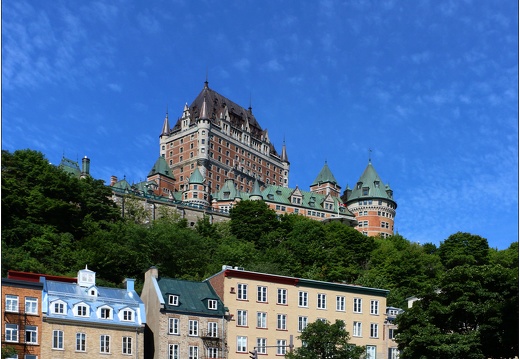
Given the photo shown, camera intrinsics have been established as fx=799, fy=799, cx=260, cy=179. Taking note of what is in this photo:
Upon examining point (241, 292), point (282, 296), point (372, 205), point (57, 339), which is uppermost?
point (372, 205)

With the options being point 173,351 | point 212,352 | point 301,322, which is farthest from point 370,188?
point 173,351

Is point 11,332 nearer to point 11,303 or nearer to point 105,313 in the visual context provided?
point 11,303

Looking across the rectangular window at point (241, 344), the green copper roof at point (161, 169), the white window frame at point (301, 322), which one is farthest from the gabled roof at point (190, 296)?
the green copper roof at point (161, 169)

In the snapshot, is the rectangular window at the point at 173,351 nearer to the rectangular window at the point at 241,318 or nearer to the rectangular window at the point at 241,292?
the rectangular window at the point at 241,318

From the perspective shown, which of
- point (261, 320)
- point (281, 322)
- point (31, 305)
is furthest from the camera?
point (281, 322)

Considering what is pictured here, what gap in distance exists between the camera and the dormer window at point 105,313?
58.9 m

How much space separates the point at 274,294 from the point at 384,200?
101 m

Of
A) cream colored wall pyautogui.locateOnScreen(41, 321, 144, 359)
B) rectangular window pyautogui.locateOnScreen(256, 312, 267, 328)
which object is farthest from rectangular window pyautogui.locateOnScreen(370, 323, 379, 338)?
cream colored wall pyautogui.locateOnScreen(41, 321, 144, 359)

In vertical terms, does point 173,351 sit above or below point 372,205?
below

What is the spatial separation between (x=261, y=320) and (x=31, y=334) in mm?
19170

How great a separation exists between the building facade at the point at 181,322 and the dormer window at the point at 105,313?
402 centimetres

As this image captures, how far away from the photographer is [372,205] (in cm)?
16450

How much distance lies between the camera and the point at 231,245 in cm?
11050

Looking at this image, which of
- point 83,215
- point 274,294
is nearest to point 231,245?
point 83,215
